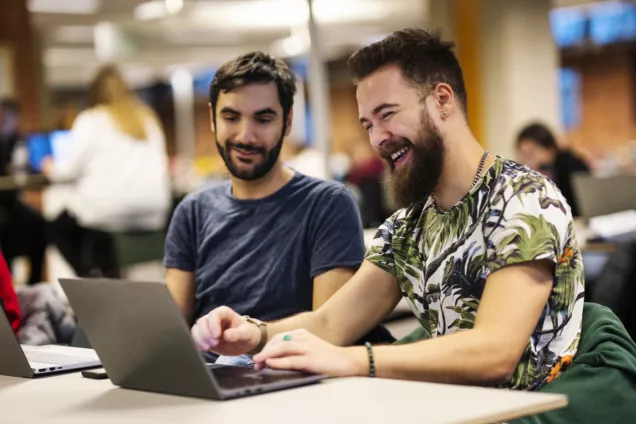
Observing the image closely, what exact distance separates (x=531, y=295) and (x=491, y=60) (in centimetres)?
792

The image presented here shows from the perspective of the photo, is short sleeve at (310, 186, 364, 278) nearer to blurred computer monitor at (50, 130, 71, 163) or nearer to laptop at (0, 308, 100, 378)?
laptop at (0, 308, 100, 378)

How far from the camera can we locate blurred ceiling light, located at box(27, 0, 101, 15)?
458 inches

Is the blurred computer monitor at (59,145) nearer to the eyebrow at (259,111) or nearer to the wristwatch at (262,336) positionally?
the eyebrow at (259,111)

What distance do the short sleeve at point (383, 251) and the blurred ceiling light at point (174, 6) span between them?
10.0 m

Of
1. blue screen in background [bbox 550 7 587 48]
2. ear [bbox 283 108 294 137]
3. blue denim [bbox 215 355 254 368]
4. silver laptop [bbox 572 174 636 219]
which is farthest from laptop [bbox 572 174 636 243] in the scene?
blue screen in background [bbox 550 7 587 48]

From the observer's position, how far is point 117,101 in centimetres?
656

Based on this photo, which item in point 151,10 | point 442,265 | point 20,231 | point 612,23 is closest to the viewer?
point 442,265

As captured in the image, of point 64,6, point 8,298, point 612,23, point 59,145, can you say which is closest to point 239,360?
point 8,298

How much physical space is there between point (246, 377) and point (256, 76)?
3.84 ft

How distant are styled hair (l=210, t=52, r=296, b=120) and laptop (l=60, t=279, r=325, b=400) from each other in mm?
1048

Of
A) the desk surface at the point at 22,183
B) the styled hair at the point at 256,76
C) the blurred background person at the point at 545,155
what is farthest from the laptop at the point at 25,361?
the desk surface at the point at 22,183

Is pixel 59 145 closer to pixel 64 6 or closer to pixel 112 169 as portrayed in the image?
pixel 112 169

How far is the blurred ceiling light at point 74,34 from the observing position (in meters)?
13.5

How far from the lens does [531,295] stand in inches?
71.3
